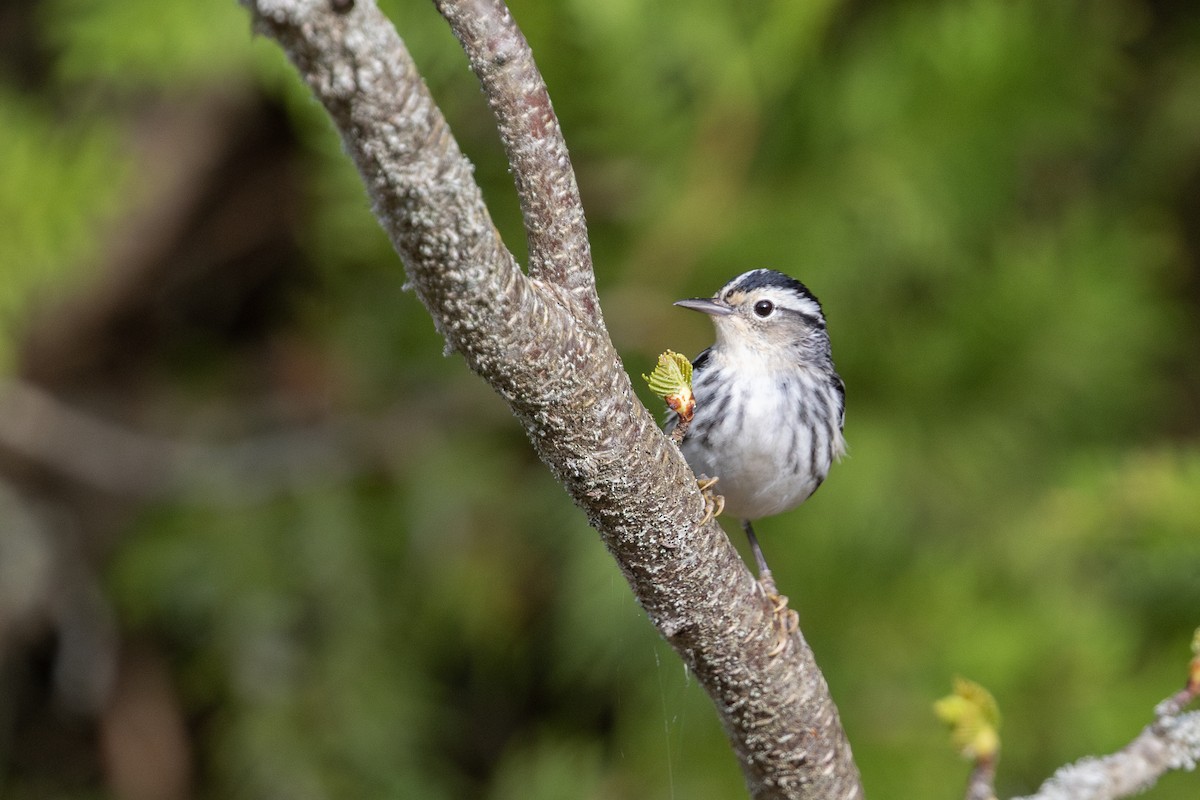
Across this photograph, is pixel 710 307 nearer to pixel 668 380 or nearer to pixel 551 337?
pixel 668 380

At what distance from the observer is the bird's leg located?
4.67 feet

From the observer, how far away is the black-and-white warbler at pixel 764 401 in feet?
7.03

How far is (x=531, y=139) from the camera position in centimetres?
108

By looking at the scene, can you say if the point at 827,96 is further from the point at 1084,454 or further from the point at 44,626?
the point at 44,626

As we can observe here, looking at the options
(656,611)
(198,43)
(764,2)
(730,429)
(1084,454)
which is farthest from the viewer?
(1084,454)

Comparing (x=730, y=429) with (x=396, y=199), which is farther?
(x=730, y=429)

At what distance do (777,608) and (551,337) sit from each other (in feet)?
2.39

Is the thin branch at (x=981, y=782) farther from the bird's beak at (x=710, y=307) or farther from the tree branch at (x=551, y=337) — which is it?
the bird's beak at (x=710, y=307)

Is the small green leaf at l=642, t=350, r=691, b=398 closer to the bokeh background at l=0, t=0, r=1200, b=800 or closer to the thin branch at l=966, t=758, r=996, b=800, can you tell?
the thin branch at l=966, t=758, r=996, b=800

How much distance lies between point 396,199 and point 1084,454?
2.36 metres

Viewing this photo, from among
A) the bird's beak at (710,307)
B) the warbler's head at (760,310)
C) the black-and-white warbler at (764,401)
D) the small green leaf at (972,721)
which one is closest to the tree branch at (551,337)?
the small green leaf at (972,721)

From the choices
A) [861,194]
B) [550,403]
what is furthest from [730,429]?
[550,403]

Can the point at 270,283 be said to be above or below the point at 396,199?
above

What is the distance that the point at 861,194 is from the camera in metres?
2.64
